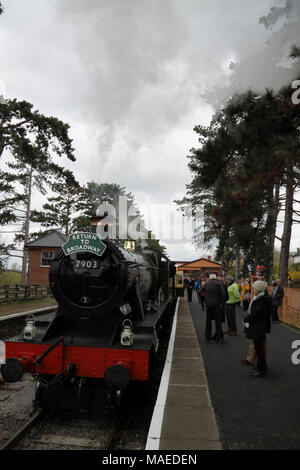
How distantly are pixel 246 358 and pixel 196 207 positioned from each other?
72.6 feet

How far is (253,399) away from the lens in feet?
14.5

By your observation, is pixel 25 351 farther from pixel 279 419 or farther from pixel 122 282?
pixel 279 419

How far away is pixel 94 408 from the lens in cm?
450

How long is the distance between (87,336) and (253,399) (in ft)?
8.15

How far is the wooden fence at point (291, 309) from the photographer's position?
10414 millimetres

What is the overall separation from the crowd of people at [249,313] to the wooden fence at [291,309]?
42cm

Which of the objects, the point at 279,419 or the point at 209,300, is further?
the point at 209,300

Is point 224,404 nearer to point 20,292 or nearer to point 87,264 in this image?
point 87,264

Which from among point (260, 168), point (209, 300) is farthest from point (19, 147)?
point (260, 168)

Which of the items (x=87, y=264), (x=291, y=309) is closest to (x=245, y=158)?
(x=87, y=264)

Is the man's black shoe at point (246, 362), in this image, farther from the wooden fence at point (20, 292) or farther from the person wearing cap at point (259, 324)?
the wooden fence at point (20, 292)

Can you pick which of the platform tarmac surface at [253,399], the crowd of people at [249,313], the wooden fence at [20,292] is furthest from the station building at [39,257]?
the platform tarmac surface at [253,399]

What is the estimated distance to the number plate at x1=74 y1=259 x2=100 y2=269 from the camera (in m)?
5.03
